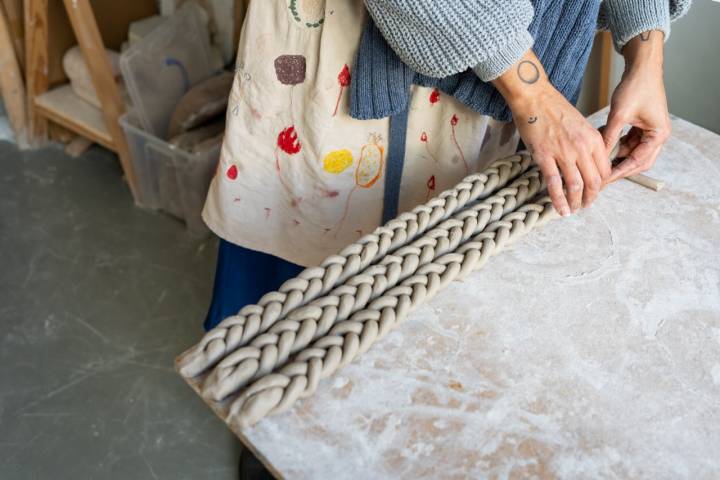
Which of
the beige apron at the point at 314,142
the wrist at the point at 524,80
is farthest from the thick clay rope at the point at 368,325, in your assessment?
the beige apron at the point at 314,142

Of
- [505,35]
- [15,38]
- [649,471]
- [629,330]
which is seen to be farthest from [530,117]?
[15,38]

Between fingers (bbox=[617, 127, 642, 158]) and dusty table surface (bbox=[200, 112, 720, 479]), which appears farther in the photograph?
fingers (bbox=[617, 127, 642, 158])

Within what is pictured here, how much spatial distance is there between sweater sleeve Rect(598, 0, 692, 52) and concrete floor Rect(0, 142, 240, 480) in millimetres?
963

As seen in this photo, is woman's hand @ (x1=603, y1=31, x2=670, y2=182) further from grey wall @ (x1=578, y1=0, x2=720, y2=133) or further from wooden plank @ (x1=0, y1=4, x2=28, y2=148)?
wooden plank @ (x1=0, y1=4, x2=28, y2=148)

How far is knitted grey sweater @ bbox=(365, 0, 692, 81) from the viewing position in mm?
578

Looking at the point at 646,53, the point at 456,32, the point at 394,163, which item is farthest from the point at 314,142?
the point at 646,53

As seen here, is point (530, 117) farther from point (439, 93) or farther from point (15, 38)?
point (15, 38)

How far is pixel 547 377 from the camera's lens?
1.65ft

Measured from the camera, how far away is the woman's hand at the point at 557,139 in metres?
0.63

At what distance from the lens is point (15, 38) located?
1796mm

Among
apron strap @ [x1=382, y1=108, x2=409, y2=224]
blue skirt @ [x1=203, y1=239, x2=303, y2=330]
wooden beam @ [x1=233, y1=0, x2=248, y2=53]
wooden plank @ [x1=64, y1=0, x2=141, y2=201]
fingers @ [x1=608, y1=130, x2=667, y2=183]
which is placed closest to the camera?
fingers @ [x1=608, y1=130, x2=667, y2=183]

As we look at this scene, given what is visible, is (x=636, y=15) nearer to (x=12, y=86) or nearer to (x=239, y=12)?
(x=239, y=12)

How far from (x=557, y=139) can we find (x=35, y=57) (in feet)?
5.17

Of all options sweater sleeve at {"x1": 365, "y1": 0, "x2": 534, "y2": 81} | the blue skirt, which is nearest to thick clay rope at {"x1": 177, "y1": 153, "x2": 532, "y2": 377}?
sweater sleeve at {"x1": 365, "y1": 0, "x2": 534, "y2": 81}
